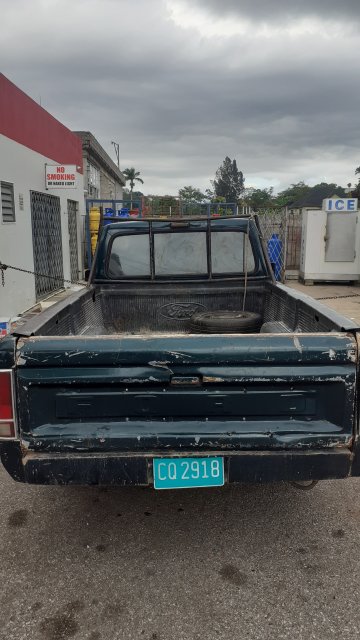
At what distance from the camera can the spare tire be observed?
377cm

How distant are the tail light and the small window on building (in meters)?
6.39

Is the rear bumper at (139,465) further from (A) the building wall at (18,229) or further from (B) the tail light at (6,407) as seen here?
(A) the building wall at (18,229)

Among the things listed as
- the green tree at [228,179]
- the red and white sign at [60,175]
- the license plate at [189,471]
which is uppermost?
the green tree at [228,179]

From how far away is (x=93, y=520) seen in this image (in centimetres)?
314

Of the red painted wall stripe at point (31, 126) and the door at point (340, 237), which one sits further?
the door at point (340, 237)

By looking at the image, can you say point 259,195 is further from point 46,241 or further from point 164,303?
point 164,303

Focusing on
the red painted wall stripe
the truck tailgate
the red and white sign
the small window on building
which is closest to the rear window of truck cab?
the truck tailgate

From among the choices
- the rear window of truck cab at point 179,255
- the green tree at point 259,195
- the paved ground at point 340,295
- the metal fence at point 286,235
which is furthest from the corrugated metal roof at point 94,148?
the green tree at point 259,195

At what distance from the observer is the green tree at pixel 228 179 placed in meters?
95.7

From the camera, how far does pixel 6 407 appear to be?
238cm

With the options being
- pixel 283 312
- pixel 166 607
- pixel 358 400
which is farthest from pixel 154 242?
pixel 166 607

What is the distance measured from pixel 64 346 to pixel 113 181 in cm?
3345

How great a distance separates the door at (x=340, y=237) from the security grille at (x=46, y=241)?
23.1 feet

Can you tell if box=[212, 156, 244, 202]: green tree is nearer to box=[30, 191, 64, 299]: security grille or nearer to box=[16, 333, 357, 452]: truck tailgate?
box=[30, 191, 64, 299]: security grille
